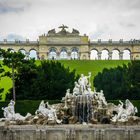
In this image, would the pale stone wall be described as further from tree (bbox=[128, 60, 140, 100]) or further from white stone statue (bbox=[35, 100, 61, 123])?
white stone statue (bbox=[35, 100, 61, 123])

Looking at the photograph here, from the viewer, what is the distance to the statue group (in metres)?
37.9

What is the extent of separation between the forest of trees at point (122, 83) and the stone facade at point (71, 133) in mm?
17937

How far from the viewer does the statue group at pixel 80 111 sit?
→ 37875mm

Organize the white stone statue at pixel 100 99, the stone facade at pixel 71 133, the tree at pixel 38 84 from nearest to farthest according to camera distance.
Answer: the stone facade at pixel 71 133, the white stone statue at pixel 100 99, the tree at pixel 38 84

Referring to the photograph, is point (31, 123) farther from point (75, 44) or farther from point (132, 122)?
point (75, 44)

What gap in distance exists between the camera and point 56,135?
109 ft

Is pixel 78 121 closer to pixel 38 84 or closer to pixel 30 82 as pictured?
pixel 38 84

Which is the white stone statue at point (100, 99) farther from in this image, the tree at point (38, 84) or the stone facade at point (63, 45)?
the stone facade at point (63, 45)

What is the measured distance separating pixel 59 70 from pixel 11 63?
5691 mm

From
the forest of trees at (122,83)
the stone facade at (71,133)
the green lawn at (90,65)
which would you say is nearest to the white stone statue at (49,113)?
the stone facade at (71,133)

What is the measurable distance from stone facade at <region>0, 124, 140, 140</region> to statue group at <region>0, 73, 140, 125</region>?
3.77 m

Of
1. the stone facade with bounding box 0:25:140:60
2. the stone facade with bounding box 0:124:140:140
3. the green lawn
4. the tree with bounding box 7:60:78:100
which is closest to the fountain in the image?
the stone facade with bounding box 0:124:140:140

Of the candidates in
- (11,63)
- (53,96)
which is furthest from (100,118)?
(11,63)

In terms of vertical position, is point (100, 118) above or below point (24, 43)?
below
